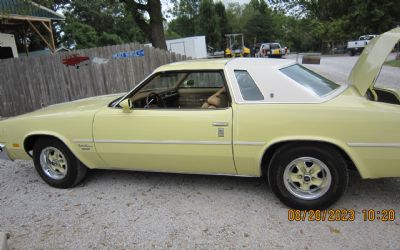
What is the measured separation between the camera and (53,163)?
185 inches

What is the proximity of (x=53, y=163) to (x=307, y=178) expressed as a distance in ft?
10.6

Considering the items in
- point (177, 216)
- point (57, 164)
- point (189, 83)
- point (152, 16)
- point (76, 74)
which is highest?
point (152, 16)

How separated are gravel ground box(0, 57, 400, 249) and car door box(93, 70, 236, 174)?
0.39m

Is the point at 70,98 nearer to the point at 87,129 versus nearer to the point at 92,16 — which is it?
the point at 87,129

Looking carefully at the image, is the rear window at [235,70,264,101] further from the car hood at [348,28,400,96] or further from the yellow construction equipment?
the yellow construction equipment

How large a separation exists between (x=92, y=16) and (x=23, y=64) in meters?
26.5

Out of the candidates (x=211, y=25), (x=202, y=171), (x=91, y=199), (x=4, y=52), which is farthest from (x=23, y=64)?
(x=211, y=25)

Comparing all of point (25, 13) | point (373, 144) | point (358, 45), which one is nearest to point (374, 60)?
point (373, 144)

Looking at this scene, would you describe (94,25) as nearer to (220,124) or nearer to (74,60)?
(74,60)

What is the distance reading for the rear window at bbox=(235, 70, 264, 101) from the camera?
3684mm

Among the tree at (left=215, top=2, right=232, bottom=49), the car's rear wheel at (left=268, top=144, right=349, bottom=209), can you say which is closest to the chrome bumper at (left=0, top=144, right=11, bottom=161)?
the car's rear wheel at (left=268, top=144, right=349, bottom=209)

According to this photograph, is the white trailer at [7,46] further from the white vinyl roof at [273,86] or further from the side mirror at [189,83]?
the white vinyl roof at [273,86]

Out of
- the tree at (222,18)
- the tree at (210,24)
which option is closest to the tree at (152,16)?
the tree at (210,24)

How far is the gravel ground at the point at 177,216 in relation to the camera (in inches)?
126
